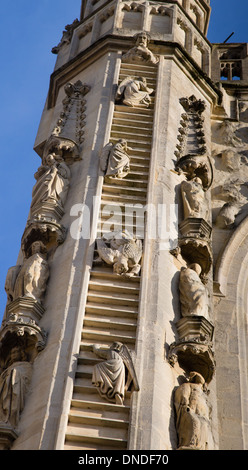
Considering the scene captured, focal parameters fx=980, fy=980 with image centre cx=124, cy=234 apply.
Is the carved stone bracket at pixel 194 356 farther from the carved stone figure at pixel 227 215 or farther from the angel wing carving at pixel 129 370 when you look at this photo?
the carved stone figure at pixel 227 215

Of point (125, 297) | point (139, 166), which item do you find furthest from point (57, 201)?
point (125, 297)

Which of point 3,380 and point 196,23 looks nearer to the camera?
point 3,380

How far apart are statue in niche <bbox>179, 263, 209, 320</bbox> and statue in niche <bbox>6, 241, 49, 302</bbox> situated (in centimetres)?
198

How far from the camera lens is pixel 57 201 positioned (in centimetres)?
1536

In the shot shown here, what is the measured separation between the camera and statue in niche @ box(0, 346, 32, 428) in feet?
40.6

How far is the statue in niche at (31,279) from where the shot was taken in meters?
13.8

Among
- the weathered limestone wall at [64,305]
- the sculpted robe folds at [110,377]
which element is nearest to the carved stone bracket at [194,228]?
the weathered limestone wall at [64,305]

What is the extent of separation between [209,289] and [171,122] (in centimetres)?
356

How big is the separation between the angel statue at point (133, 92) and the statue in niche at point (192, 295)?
13.2 feet

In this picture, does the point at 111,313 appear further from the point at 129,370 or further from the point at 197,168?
the point at 197,168

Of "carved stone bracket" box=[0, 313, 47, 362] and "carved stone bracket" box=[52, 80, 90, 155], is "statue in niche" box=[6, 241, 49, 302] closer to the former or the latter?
"carved stone bracket" box=[0, 313, 47, 362]

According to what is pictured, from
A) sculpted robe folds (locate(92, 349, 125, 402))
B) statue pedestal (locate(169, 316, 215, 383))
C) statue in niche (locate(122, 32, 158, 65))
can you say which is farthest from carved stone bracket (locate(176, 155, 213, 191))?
sculpted robe folds (locate(92, 349, 125, 402))

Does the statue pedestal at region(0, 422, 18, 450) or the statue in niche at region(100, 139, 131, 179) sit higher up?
the statue in niche at region(100, 139, 131, 179)

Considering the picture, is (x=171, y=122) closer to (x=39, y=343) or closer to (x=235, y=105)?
(x=235, y=105)
